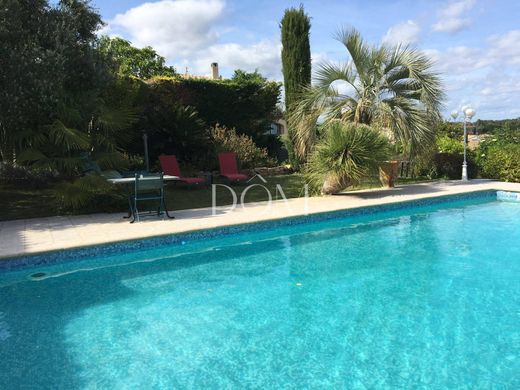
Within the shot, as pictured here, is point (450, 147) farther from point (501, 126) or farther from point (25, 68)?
point (25, 68)

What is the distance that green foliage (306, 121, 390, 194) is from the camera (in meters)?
10.1

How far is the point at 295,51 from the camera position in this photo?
1578 cm

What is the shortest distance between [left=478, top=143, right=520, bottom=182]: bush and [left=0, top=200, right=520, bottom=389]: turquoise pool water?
317 inches

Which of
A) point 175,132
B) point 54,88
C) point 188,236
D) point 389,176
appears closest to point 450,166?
point 389,176

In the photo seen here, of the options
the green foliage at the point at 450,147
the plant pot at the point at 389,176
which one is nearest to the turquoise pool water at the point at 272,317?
the plant pot at the point at 389,176

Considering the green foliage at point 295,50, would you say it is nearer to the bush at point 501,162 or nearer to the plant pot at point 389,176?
the plant pot at point 389,176

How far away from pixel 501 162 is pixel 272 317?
13.1 metres

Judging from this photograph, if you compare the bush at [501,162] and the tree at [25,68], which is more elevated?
the tree at [25,68]

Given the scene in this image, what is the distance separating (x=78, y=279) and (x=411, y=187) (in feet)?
33.1

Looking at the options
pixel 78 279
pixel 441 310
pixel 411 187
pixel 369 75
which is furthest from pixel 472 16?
pixel 78 279

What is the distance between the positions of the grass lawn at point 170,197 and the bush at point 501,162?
494cm

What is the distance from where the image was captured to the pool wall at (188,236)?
19.8 feet

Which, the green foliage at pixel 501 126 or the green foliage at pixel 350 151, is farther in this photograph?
the green foliage at pixel 501 126

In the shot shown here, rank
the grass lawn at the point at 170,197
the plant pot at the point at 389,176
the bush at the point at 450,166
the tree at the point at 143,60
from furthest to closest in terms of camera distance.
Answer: the tree at the point at 143,60
the bush at the point at 450,166
the plant pot at the point at 389,176
the grass lawn at the point at 170,197
